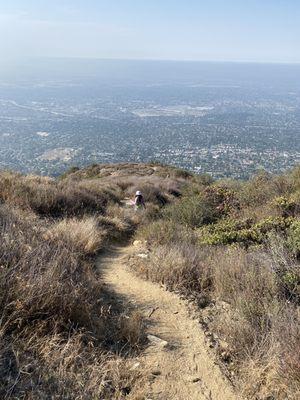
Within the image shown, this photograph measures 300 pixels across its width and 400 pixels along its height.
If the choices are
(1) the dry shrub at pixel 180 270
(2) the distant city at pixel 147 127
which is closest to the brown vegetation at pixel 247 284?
(1) the dry shrub at pixel 180 270

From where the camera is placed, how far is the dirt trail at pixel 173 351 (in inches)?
131

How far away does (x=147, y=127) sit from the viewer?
3851 inches

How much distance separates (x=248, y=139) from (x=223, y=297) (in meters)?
78.7

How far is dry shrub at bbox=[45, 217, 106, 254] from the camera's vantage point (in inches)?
246

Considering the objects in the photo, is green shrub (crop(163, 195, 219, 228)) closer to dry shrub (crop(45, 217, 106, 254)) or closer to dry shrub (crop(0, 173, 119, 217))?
dry shrub (crop(0, 173, 119, 217))

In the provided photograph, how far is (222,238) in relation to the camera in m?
7.07

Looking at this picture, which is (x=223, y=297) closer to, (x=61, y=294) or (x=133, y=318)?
(x=133, y=318)

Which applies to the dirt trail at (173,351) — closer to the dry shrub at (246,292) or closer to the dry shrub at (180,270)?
the dry shrub at (180,270)

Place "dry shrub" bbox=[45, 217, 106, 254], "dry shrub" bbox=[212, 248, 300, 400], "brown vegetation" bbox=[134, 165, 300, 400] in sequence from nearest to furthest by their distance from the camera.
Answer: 1. "dry shrub" bbox=[212, 248, 300, 400]
2. "brown vegetation" bbox=[134, 165, 300, 400]
3. "dry shrub" bbox=[45, 217, 106, 254]

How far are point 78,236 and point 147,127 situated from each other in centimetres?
9284

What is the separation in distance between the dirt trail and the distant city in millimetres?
19650

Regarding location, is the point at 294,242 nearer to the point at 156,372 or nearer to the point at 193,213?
the point at 156,372

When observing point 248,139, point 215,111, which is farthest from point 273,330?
point 215,111

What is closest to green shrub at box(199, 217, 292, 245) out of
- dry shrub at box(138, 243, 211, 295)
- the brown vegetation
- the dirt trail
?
the brown vegetation
